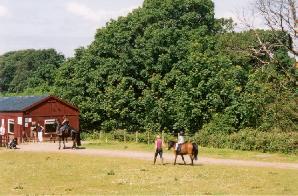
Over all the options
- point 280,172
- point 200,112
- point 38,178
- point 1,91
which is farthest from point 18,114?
point 1,91

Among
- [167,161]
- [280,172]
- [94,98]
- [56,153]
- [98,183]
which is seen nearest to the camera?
[98,183]

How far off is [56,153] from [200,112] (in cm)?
1928

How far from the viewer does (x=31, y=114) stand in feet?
184

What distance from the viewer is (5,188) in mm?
23031

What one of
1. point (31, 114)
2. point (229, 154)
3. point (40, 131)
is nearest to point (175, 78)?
point (40, 131)

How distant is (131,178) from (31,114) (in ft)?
106

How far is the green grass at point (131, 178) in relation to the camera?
22.5 metres

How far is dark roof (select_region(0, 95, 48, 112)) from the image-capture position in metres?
56.4

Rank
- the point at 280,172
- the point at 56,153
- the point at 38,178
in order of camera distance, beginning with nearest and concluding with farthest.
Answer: the point at 38,178 → the point at 280,172 → the point at 56,153

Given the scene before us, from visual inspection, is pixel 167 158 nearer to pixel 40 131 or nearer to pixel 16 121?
pixel 40 131

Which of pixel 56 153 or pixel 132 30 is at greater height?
pixel 132 30

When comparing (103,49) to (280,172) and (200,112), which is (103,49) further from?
(280,172)

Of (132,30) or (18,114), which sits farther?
(132,30)

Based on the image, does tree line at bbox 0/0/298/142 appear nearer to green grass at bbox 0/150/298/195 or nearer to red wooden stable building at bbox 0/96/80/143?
red wooden stable building at bbox 0/96/80/143
